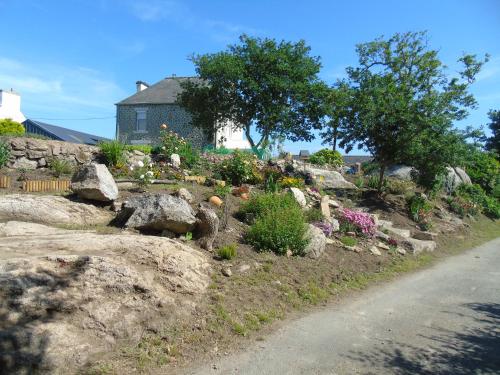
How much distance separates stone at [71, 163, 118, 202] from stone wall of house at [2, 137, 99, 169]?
301 centimetres

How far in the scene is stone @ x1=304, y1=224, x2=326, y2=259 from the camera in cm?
757

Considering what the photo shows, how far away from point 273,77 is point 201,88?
158 inches

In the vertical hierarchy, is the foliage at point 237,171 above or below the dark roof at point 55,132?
below

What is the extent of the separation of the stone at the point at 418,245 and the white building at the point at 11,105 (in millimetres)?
33333

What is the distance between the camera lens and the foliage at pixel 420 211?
41.3 ft

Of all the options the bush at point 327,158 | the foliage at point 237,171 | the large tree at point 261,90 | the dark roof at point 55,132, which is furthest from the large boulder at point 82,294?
the dark roof at point 55,132

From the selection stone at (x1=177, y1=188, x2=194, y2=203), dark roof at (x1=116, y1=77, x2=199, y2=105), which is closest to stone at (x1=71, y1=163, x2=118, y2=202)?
stone at (x1=177, y1=188, x2=194, y2=203)

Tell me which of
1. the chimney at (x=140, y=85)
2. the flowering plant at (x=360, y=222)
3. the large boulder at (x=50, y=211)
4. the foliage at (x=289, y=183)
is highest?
the chimney at (x=140, y=85)

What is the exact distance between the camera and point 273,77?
21406 mm

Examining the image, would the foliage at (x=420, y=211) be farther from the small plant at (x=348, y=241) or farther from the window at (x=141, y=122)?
the window at (x=141, y=122)

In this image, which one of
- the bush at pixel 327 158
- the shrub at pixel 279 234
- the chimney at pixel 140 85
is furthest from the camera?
the chimney at pixel 140 85

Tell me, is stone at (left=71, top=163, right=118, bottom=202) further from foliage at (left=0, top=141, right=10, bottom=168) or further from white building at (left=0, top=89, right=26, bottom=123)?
white building at (left=0, top=89, right=26, bottom=123)

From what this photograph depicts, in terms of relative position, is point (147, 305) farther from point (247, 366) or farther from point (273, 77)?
point (273, 77)

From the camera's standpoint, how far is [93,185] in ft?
24.0
